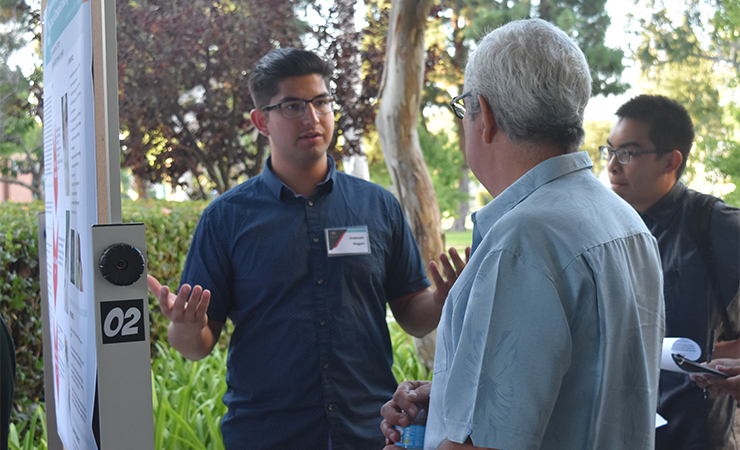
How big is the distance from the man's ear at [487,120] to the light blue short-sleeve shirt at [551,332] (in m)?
0.11

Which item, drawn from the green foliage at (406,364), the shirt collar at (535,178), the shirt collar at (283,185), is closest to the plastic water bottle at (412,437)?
the shirt collar at (535,178)

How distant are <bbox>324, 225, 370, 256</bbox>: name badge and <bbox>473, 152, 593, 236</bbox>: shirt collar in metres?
0.92

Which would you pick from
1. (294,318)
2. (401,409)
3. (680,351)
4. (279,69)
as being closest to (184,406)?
(294,318)

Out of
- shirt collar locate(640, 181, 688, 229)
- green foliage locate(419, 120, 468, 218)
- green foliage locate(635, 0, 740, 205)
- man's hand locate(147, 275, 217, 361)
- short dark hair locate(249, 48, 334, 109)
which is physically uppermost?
green foliage locate(635, 0, 740, 205)

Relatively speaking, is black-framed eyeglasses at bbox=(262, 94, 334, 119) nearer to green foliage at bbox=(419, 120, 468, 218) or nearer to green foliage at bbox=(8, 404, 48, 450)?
green foliage at bbox=(8, 404, 48, 450)

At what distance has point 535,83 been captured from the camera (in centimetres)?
109

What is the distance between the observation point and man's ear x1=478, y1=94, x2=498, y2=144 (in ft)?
3.79

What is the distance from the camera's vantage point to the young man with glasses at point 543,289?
0.96 metres

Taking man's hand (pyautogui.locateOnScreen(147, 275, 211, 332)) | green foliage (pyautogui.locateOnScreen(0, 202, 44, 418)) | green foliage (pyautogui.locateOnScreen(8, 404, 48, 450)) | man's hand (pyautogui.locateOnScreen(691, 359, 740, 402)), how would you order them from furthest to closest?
green foliage (pyautogui.locateOnScreen(0, 202, 44, 418))
green foliage (pyautogui.locateOnScreen(8, 404, 48, 450))
man's hand (pyautogui.locateOnScreen(691, 359, 740, 402))
man's hand (pyautogui.locateOnScreen(147, 275, 211, 332))

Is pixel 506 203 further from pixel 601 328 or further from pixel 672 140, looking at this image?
pixel 672 140

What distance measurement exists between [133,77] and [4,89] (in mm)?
5825

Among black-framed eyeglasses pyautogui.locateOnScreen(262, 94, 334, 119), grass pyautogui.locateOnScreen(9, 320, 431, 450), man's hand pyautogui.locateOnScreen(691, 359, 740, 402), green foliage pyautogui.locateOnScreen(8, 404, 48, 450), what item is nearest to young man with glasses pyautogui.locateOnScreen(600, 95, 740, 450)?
man's hand pyautogui.locateOnScreen(691, 359, 740, 402)

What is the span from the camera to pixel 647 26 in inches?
658

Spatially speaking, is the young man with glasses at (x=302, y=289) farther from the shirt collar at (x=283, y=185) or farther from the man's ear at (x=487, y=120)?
the man's ear at (x=487, y=120)
